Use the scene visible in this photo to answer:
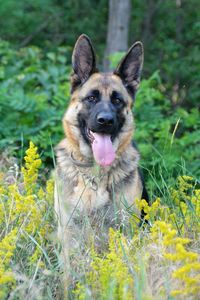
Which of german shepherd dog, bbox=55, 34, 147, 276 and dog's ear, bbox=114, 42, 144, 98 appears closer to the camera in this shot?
german shepherd dog, bbox=55, 34, 147, 276

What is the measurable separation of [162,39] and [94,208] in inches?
366

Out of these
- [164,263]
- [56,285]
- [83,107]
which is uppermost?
[83,107]

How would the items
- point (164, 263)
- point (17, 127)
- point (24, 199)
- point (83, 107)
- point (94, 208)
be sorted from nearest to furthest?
point (164, 263) → point (24, 199) → point (94, 208) → point (83, 107) → point (17, 127)

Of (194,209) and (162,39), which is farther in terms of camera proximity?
(162,39)

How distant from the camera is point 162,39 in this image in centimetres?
1338

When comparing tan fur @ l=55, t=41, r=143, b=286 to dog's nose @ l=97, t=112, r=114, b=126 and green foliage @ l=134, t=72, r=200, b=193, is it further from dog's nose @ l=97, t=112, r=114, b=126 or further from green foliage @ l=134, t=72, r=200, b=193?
green foliage @ l=134, t=72, r=200, b=193

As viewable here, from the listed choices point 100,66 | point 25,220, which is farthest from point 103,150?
point 100,66

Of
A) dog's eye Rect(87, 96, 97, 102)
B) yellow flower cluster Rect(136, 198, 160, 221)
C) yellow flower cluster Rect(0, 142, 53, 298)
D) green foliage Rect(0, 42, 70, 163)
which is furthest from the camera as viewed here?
green foliage Rect(0, 42, 70, 163)

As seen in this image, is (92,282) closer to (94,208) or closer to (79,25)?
(94,208)

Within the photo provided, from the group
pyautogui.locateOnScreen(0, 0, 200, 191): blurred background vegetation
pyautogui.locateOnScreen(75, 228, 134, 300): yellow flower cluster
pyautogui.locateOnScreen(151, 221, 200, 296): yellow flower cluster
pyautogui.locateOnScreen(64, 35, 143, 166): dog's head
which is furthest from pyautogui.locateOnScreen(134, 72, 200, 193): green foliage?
pyautogui.locateOnScreen(151, 221, 200, 296): yellow flower cluster

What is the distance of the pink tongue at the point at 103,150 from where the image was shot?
4.84m

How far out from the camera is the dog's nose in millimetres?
4785

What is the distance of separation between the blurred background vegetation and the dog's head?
1.27 metres

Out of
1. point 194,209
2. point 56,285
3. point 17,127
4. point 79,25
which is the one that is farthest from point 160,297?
point 79,25
